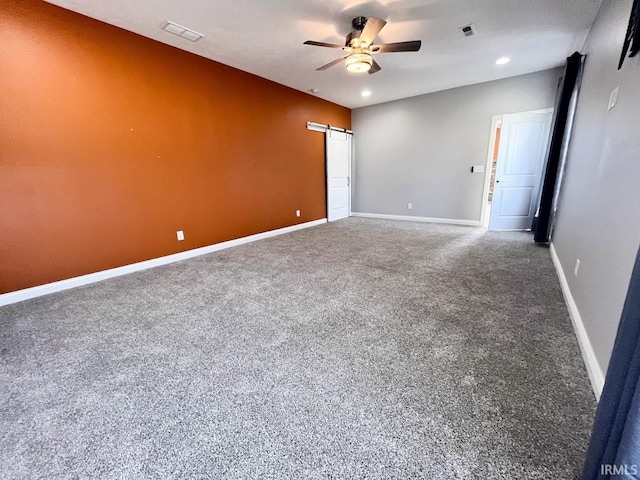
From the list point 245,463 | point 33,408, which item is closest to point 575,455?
point 245,463

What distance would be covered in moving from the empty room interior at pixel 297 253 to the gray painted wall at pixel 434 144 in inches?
1.9

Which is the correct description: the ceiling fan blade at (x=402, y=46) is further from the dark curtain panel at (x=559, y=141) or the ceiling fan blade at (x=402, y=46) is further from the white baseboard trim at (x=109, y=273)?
the white baseboard trim at (x=109, y=273)

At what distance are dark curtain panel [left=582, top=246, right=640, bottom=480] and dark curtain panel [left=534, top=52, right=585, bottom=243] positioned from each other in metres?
3.92

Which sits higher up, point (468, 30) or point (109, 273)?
point (468, 30)

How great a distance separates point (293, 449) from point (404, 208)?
18.8ft

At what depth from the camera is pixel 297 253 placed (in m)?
3.79

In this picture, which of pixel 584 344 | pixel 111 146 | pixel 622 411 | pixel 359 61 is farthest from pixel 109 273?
pixel 584 344

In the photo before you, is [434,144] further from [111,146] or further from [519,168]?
[111,146]

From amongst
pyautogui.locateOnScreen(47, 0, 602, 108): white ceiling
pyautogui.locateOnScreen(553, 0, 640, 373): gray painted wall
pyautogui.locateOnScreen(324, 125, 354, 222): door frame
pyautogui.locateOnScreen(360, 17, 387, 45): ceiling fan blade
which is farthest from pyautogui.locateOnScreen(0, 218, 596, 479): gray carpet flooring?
pyautogui.locateOnScreen(324, 125, 354, 222): door frame

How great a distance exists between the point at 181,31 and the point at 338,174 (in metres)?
4.02

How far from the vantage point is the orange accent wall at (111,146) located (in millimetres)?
2389

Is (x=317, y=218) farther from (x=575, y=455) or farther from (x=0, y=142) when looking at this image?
(x=575, y=455)

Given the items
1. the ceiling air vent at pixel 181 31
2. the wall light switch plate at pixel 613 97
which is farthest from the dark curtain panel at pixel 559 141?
the ceiling air vent at pixel 181 31

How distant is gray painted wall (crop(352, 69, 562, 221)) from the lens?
4.69 metres
